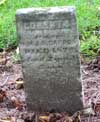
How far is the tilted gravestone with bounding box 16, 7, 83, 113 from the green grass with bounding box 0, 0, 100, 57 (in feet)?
6.07

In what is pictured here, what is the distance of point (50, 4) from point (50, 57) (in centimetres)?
338

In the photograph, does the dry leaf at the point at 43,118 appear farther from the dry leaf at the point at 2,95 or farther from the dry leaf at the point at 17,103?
the dry leaf at the point at 2,95

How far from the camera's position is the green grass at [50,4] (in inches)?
240

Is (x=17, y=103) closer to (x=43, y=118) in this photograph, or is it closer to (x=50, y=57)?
(x=43, y=118)

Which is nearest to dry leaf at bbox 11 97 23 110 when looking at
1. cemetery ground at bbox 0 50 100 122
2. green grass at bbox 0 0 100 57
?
cemetery ground at bbox 0 50 100 122

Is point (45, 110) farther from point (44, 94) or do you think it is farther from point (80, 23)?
point (80, 23)

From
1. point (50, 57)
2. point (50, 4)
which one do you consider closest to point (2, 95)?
point (50, 57)

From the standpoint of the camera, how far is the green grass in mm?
6086

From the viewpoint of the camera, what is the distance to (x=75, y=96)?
3959 mm

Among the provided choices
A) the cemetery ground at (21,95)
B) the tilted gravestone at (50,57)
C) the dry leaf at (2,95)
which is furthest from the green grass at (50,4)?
the tilted gravestone at (50,57)

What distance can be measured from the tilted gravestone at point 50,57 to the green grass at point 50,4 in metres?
1.85

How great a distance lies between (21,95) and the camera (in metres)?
4.48

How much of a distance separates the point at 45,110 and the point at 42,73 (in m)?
0.33

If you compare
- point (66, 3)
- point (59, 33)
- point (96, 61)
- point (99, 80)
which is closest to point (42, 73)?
point (59, 33)
